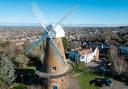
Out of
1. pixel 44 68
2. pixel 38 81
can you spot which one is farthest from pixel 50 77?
pixel 38 81

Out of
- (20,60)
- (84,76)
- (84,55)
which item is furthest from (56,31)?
(84,55)

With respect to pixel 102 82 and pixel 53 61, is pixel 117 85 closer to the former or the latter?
pixel 102 82

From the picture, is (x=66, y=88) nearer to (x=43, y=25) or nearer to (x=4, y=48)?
(x=43, y=25)

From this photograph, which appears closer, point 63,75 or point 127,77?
point 63,75

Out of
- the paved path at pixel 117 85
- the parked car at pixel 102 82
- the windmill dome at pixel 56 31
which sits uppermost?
the windmill dome at pixel 56 31

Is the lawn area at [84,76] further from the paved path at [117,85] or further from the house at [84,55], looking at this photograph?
the house at [84,55]

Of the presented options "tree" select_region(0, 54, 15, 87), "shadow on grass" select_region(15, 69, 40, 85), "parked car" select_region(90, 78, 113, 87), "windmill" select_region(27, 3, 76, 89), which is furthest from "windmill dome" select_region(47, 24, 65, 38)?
"parked car" select_region(90, 78, 113, 87)

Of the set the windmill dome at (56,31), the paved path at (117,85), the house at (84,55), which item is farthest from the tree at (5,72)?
the house at (84,55)

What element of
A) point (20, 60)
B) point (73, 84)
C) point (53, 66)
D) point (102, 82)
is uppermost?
point (53, 66)

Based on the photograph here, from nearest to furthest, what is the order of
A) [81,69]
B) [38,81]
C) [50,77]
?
[50,77]
[38,81]
[81,69]
